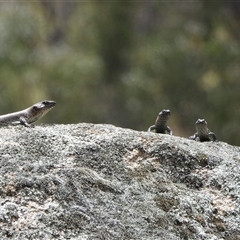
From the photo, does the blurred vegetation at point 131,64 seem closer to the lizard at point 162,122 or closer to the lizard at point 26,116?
the lizard at point 162,122

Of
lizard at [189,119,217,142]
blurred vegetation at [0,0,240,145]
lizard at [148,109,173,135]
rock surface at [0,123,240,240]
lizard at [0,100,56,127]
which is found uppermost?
blurred vegetation at [0,0,240,145]

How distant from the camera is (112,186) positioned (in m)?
4.18

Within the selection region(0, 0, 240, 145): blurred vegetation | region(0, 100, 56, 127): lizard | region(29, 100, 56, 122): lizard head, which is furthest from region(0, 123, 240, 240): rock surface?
region(0, 0, 240, 145): blurred vegetation

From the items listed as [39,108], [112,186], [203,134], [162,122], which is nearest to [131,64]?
[162,122]

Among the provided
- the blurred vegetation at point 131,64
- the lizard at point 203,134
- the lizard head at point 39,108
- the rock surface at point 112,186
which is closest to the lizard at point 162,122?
the lizard at point 203,134

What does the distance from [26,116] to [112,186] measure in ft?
8.39

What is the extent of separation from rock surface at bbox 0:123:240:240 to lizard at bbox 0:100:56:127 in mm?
1083

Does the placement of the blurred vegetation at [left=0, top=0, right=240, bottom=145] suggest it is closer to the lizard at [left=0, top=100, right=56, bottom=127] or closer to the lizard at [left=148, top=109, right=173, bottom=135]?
the lizard at [left=148, top=109, right=173, bottom=135]

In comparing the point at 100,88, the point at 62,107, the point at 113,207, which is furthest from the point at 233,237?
the point at 100,88

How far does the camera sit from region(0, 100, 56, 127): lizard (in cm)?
607

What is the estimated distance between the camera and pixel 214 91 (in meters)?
22.6

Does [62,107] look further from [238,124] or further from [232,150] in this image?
[232,150]

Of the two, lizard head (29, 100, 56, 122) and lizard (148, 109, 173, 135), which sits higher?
lizard (148, 109, 173, 135)

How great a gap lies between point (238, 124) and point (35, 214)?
673 inches
